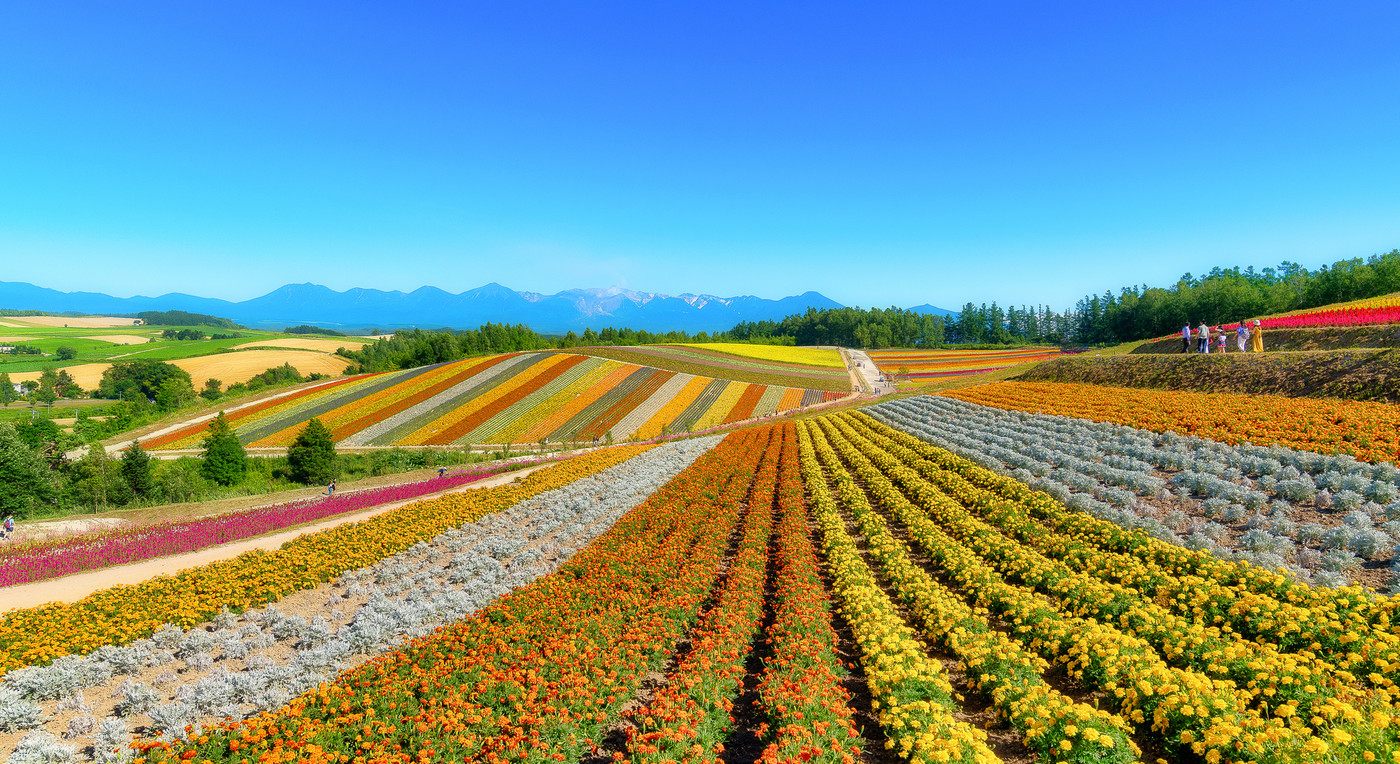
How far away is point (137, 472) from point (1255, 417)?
55314 mm

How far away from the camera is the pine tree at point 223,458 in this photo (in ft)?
121

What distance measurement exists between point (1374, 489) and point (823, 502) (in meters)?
12.7

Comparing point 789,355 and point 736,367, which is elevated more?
point 789,355

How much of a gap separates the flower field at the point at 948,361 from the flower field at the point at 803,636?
219ft

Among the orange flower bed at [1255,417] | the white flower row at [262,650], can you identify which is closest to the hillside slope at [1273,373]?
the orange flower bed at [1255,417]

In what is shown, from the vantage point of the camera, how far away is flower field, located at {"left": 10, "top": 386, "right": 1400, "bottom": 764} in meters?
6.12

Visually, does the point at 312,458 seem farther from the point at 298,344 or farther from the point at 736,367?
the point at 298,344

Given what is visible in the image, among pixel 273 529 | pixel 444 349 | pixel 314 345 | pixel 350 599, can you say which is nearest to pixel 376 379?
pixel 444 349

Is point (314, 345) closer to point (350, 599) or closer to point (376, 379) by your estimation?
point (376, 379)

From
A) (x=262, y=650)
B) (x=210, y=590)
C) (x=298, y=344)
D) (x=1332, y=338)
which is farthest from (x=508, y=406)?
(x=298, y=344)

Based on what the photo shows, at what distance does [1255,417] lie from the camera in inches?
731

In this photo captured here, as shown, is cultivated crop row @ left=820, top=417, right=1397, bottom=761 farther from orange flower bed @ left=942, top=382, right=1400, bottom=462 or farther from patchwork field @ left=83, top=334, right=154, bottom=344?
patchwork field @ left=83, top=334, right=154, bottom=344

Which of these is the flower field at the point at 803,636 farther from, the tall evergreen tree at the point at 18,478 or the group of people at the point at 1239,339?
the tall evergreen tree at the point at 18,478

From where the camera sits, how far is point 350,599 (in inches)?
523
